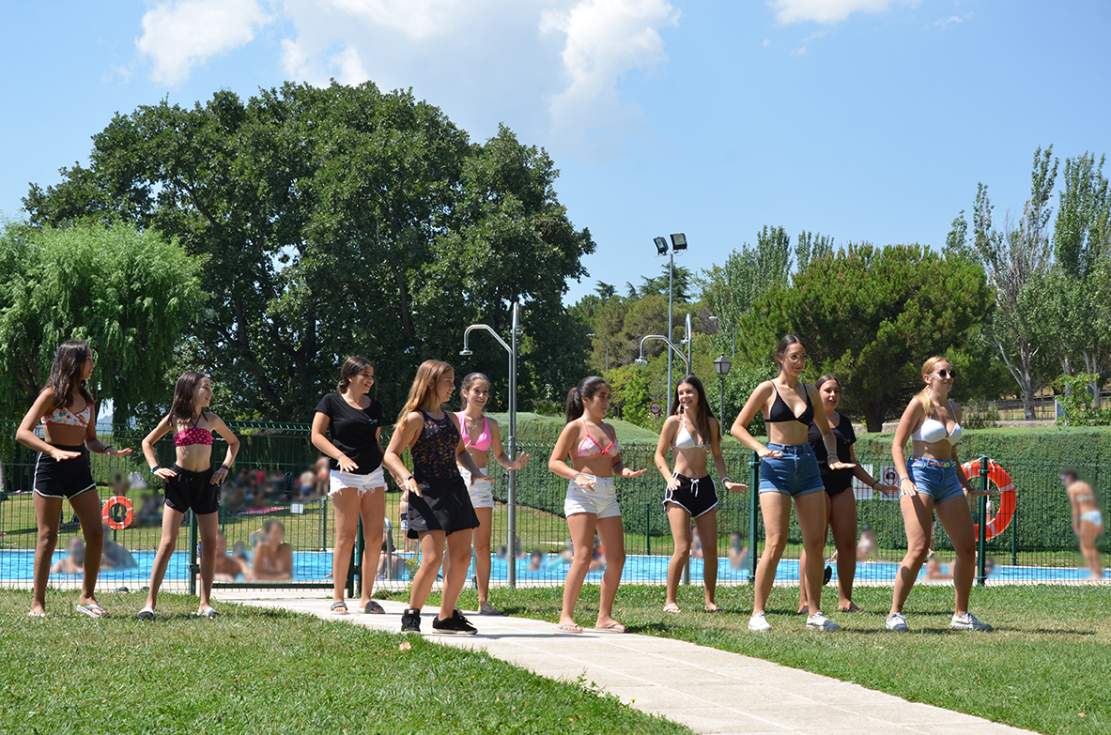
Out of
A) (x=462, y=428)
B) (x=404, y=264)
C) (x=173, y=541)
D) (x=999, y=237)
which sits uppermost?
(x=999, y=237)

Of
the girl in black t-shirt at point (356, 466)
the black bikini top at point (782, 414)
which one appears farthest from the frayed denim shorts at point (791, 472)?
the girl in black t-shirt at point (356, 466)

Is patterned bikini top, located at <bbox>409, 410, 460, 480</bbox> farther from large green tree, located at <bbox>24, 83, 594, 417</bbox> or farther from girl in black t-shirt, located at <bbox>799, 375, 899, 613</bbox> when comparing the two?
large green tree, located at <bbox>24, 83, 594, 417</bbox>

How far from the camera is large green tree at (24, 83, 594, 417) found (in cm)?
4147

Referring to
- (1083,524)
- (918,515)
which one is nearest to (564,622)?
(918,515)

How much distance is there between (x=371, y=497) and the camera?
9.80 metres

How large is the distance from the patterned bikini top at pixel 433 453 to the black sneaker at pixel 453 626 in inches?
37.9

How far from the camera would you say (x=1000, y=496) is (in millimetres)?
19609

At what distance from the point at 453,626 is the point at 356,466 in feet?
5.42

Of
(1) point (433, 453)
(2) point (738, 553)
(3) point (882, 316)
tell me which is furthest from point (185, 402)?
(3) point (882, 316)

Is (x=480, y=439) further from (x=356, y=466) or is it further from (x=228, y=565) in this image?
(x=228, y=565)

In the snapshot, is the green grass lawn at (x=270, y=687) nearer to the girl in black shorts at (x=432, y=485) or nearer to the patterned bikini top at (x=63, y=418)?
the girl in black shorts at (x=432, y=485)

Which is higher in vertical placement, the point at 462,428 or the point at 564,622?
the point at 462,428

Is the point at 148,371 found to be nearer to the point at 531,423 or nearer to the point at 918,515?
the point at 531,423

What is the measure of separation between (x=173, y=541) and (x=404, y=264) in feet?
110
